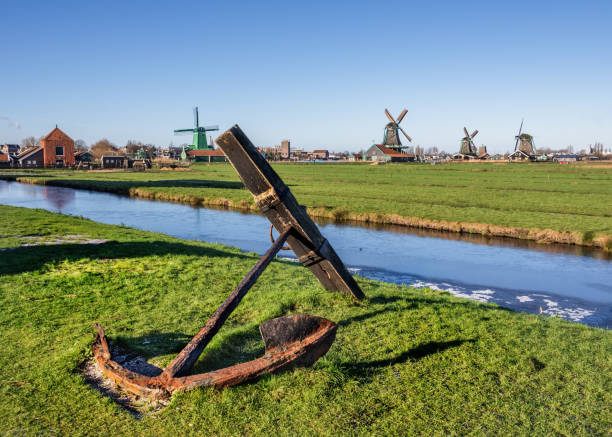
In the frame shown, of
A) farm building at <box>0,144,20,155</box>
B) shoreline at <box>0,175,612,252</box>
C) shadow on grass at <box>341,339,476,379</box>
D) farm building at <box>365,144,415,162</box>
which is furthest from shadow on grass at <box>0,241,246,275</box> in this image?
farm building at <box>0,144,20,155</box>

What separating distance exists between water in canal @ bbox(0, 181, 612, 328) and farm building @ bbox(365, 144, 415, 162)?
8791 centimetres

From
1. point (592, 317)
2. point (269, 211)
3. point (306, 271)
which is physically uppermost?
point (269, 211)

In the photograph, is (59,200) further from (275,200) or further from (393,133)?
(393,133)

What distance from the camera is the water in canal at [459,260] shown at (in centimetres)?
1350

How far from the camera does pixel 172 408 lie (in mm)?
4477

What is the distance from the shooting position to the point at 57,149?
99.4 metres

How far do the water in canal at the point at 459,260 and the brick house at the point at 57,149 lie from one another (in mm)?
79741

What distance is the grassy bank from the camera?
4.33m

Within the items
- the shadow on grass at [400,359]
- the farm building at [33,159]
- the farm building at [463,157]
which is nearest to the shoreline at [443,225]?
the shadow on grass at [400,359]

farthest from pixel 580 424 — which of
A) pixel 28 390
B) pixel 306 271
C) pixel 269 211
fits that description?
pixel 306 271

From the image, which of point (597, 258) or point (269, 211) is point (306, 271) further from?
point (597, 258)

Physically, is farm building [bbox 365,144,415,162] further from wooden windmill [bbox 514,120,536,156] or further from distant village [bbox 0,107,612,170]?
wooden windmill [bbox 514,120,536,156]

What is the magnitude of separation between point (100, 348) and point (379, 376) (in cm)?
325

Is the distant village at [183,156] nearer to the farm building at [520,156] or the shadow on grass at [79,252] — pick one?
the farm building at [520,156]
